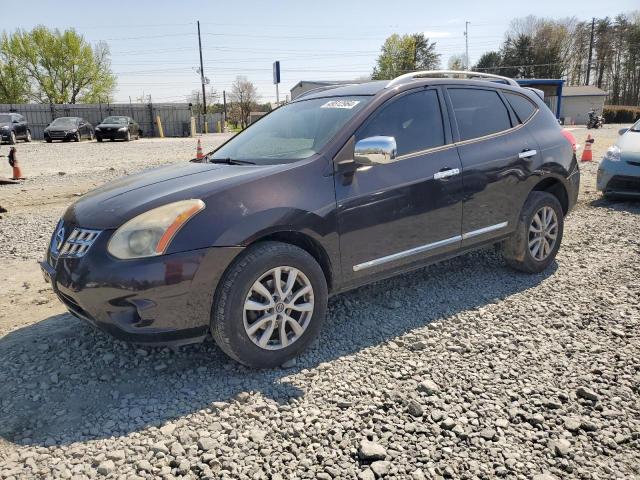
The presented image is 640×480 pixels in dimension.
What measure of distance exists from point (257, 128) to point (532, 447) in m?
3.23

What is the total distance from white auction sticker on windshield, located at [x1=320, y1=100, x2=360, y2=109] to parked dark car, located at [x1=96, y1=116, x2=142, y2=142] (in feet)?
86.0

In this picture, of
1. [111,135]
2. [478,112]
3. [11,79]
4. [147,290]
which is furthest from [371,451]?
[11,79]

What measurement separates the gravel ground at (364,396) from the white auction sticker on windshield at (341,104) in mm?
1616

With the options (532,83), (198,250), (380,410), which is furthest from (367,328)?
(532,83)

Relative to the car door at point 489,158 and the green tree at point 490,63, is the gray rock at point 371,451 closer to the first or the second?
the car door at point 489,158

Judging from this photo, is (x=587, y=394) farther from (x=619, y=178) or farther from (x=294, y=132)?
(x=619, y=178)

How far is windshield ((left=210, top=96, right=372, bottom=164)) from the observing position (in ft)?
12.0

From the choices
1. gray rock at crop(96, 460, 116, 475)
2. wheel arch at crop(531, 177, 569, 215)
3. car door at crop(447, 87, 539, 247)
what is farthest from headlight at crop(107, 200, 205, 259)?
wheel arch at crop(531, 177, 569, 215)

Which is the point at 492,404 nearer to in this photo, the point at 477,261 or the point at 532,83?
the point at 477,261

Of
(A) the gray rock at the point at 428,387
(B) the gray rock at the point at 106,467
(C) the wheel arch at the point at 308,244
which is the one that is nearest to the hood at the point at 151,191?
(C) the wheel arch at the point at 308,244

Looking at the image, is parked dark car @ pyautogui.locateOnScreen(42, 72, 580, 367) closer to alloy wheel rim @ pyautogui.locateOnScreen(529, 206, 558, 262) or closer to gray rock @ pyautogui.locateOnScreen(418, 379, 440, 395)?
alloy wheel rim @ pyautogui.locateOnScreen(529, 206, 558, 262)

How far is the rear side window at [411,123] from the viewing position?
377 centimetres

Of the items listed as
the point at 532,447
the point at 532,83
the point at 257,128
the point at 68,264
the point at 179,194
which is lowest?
the point at 532,447

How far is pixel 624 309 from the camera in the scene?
4.05 m
